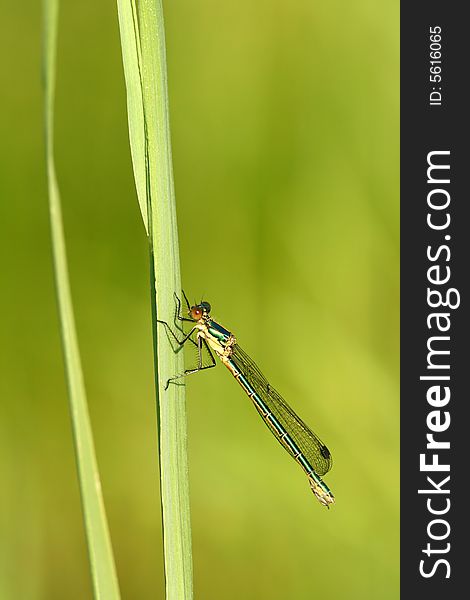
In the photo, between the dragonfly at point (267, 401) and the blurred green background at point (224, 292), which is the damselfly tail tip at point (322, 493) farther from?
the blurred green background at point (224, 292)

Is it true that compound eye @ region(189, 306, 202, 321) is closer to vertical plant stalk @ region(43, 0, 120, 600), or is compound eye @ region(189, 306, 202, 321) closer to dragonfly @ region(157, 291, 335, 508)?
dragonfly @ region(157, 291, 335, 508)

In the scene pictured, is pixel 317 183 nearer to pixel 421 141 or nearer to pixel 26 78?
pixel 421 141

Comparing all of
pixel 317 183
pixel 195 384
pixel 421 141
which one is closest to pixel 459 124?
pixel 421 141

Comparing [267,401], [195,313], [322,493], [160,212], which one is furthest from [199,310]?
[160,212]

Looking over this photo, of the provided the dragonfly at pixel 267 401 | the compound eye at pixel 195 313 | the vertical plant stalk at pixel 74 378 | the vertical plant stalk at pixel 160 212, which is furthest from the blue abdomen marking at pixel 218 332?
the vertical plant stalk at pixel 74 378

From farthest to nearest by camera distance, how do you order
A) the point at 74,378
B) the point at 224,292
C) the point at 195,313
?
1. the point at 224,292
2. the point at 195,313
3. the point at 74,378

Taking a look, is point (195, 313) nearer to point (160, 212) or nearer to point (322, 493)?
point (322, 493)
